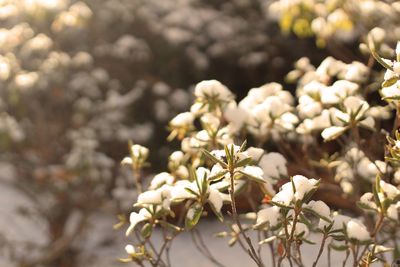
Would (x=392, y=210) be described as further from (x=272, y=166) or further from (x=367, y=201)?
(x=272, y=166)

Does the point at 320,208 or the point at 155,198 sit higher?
the point at 155,198

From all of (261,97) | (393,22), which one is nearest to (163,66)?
(393,22)

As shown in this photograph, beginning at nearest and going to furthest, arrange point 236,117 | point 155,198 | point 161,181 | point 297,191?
1. point 297,191
2. point 155,198
3. point 161,181
4. point 236,117

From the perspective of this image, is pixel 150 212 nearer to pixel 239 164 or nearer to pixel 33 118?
pixel 239 164

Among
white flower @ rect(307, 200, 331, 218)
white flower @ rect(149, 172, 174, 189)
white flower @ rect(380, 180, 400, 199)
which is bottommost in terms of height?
white flower @ rect(307, 200, 331, 218)

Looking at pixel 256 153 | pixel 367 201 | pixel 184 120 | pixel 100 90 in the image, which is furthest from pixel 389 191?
pixel 100 90

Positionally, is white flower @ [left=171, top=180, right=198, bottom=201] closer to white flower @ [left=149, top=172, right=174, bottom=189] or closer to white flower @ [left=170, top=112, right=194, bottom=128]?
white flower @ [left=149, top=172, right=174, bottom=189]

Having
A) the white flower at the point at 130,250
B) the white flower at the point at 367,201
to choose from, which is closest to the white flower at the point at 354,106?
the white flower at the point at 367,201

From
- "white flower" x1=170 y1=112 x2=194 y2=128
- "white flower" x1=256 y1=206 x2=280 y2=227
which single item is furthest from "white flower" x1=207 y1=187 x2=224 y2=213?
"white flower" x1=170 y1=112 x2=194 y2=128
